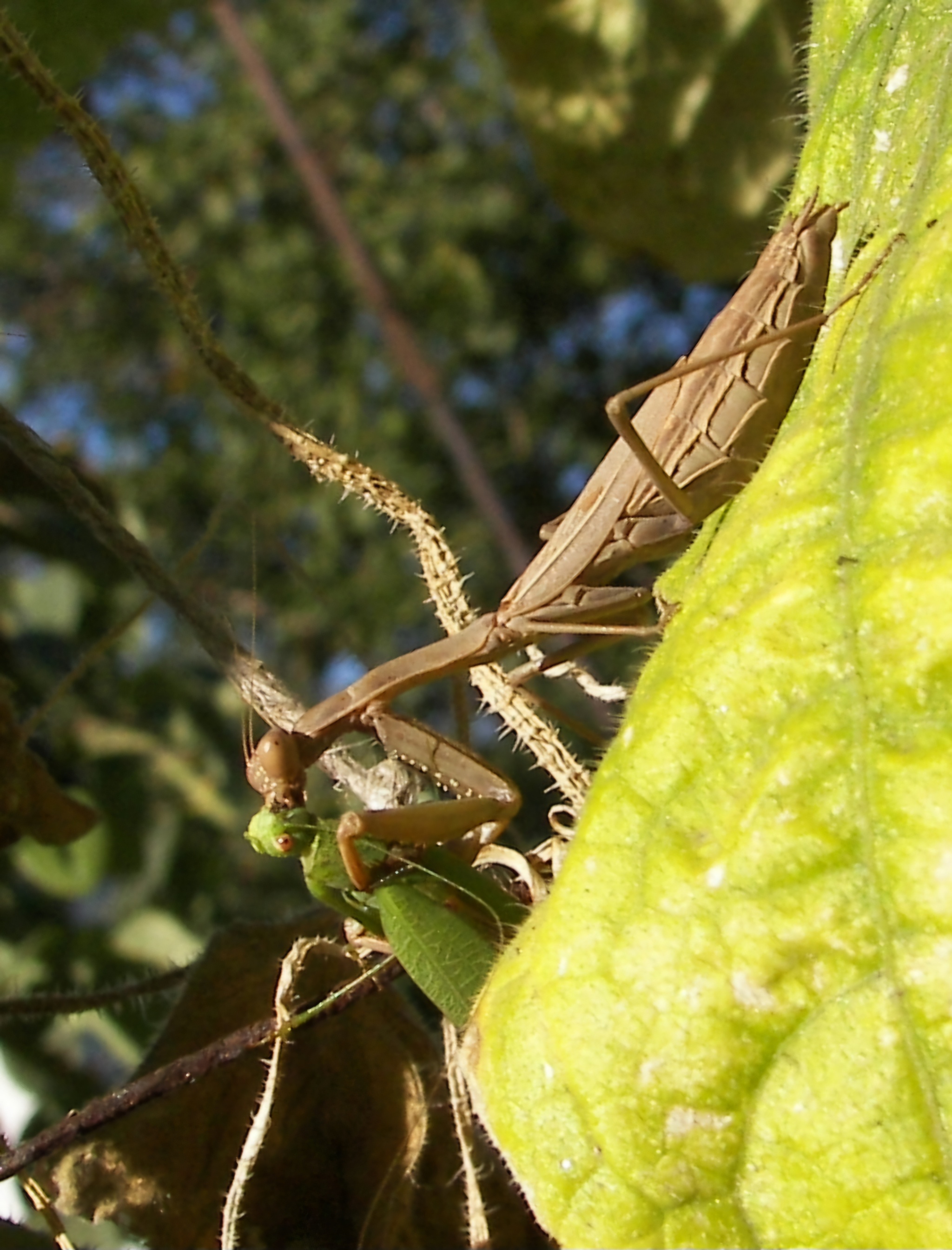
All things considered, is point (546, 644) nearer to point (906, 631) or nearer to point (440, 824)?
point (440, 824)

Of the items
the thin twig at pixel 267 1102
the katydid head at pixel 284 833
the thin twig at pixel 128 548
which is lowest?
the thin twig at pixel 267 1102

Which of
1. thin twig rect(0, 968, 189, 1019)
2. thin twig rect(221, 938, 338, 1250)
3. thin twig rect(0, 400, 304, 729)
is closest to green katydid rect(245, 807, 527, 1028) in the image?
thin twig rect(221, 938, 338, 1250)

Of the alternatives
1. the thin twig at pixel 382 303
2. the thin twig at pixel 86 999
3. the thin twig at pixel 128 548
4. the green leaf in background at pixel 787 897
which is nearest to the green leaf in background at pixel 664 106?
the thin twig at pixel 382 303

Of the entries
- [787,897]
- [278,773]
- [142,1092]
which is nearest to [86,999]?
[278,773]

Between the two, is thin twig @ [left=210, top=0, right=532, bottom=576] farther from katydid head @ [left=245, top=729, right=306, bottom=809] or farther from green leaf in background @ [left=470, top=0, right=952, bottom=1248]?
green leaf in background @ [left=470, top=0, right=952, bottom=1248]

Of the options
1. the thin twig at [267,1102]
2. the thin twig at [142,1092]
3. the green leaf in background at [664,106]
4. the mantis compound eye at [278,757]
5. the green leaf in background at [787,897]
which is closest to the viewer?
the green leaf in background at [787,897]

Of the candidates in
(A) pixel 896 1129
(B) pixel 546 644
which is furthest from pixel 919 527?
(B) pixel 546 644

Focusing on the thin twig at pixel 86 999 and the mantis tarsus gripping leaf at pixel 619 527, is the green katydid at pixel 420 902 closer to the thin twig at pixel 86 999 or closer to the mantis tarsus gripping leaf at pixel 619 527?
the mantis tarsus gripping leaf at pixel 619 527
